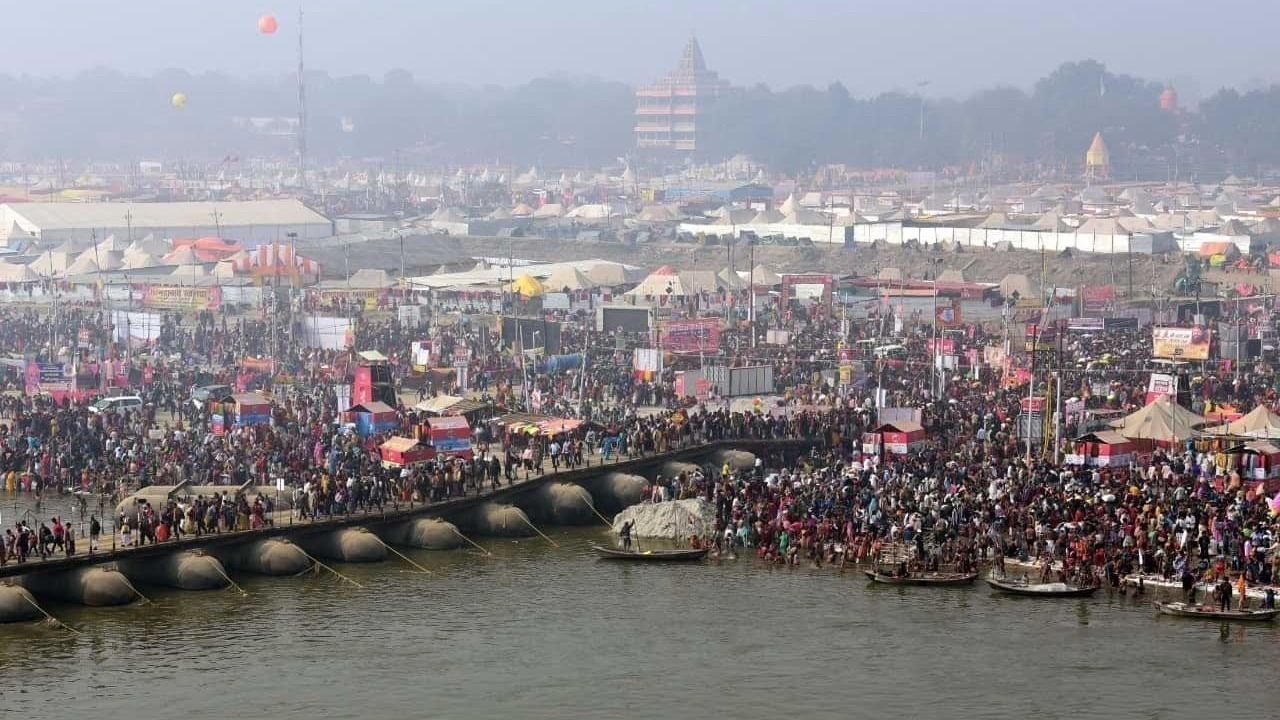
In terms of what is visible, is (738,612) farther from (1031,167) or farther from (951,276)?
(1031,167)

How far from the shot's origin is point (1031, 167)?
195 m

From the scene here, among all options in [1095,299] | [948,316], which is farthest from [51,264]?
[1095,299]

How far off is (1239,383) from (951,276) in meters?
34.9

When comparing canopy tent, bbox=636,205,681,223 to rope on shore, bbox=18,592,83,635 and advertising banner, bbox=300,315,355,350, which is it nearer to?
advertising banner, bbox=300,315,355,350

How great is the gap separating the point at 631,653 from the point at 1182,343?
26436mm

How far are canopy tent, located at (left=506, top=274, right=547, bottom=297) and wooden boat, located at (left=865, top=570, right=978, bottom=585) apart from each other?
1585 inches

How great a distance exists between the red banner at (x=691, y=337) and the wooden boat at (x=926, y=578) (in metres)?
23.5

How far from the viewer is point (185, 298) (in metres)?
72.7

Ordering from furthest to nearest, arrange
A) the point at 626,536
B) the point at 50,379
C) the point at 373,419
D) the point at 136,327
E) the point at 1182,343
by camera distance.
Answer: the point at 136,327 < the point at 50,379 < the point at 1182,343 < the point at 373,419 < the point at 626,536

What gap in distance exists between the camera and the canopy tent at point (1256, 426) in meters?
39.8

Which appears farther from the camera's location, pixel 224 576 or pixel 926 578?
pixel 224 576

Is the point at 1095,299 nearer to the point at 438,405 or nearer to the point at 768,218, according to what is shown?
the point at 438,405

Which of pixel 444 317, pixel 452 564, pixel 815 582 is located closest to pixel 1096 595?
pixel 815 582

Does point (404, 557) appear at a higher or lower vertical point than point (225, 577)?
lower
